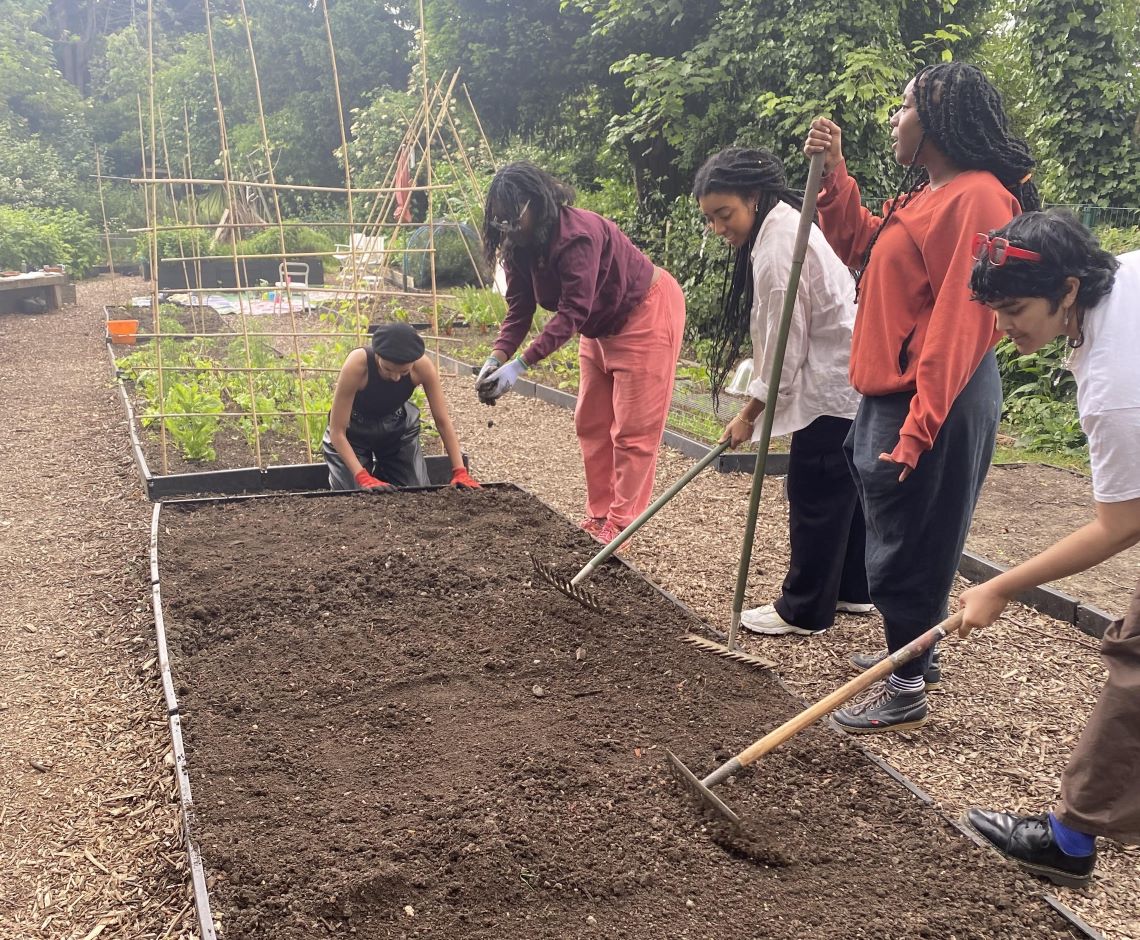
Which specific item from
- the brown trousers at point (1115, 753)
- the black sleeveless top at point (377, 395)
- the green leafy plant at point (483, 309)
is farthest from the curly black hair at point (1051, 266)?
the green leafy plant at point (483, 309)

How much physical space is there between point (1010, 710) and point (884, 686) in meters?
0.41

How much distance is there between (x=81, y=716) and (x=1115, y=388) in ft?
8.92

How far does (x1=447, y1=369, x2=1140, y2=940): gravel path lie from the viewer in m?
2.31

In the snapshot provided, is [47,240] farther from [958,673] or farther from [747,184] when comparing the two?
[958,673]

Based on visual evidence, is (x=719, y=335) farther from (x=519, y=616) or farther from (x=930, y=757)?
(x=930, y=757)

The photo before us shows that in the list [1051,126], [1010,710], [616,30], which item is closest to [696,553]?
[1010,710]

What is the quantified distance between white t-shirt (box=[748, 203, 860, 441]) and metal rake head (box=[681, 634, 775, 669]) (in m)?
0.66

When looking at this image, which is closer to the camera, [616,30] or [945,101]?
[945,101]

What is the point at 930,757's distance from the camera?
8.16ft

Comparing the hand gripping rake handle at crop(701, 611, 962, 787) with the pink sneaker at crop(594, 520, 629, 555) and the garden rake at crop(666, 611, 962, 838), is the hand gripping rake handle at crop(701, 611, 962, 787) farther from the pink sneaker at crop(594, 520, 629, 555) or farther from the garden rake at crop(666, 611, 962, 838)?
the pink sneaker at crop(594, 520, 629, 555)

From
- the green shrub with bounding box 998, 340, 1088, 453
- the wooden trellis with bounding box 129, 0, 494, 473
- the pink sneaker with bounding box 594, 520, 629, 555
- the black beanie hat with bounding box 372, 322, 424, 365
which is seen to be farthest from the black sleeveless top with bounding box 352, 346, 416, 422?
the green shrub with bounding box 998, 340, 1088, 453

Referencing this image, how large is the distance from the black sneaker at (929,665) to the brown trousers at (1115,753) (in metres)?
0.75

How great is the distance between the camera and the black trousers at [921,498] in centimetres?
227

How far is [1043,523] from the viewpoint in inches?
170
